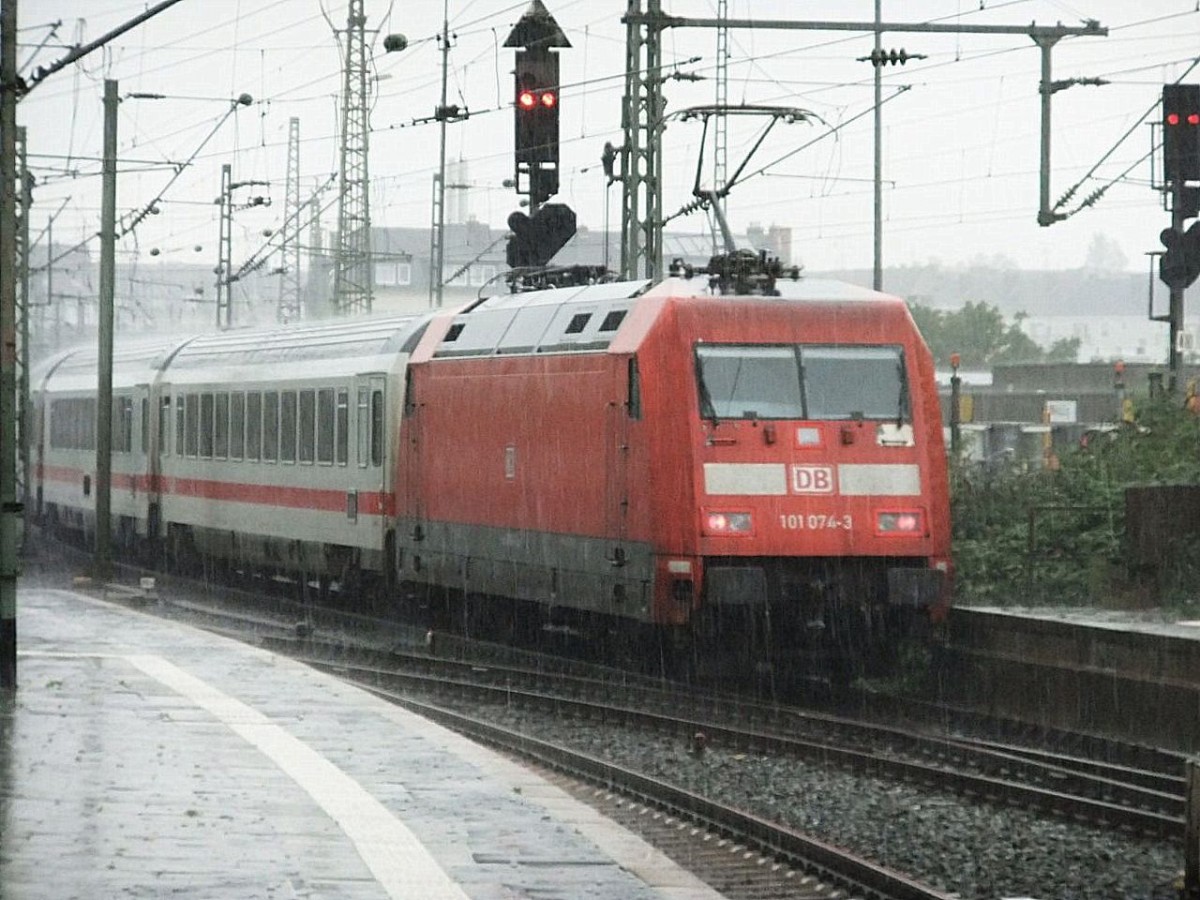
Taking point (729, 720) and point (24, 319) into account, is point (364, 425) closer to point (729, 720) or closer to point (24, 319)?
point (729, 720)

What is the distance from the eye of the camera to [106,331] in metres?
30.8

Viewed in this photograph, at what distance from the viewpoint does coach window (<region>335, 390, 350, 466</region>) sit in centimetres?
2695

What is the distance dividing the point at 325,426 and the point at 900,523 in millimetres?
10860

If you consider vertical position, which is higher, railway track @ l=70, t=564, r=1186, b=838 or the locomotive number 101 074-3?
the locomotive number 101 074-3

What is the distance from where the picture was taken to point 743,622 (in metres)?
18.7

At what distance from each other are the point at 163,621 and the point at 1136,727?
10.4 meters

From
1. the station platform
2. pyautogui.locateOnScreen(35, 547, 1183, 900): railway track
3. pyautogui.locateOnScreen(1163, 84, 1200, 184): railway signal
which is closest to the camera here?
the station platform

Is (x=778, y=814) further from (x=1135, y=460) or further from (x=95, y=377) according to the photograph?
(x=95, y=377)

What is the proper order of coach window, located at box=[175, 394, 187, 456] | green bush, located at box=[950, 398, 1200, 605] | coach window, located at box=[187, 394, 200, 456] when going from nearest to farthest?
green bush, located at box=[950, 398, 1200, 605] < coach window, located at box=[187, 394, 200, 456] < coach window, located at box=[175, 394, 187, 456]

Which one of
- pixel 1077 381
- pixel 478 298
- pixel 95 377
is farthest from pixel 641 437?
pixel 1077 381

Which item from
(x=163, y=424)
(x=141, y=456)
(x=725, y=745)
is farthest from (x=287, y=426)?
(x=725, y=745)

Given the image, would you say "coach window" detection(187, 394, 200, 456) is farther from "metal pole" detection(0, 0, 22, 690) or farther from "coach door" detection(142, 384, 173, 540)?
"metal pole" detection(0, 0, 22, 690)

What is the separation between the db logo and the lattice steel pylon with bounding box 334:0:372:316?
36.2 meters

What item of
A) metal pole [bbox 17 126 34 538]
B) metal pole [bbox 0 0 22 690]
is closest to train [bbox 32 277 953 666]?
metal pole [bbox 0 0 22 690]
